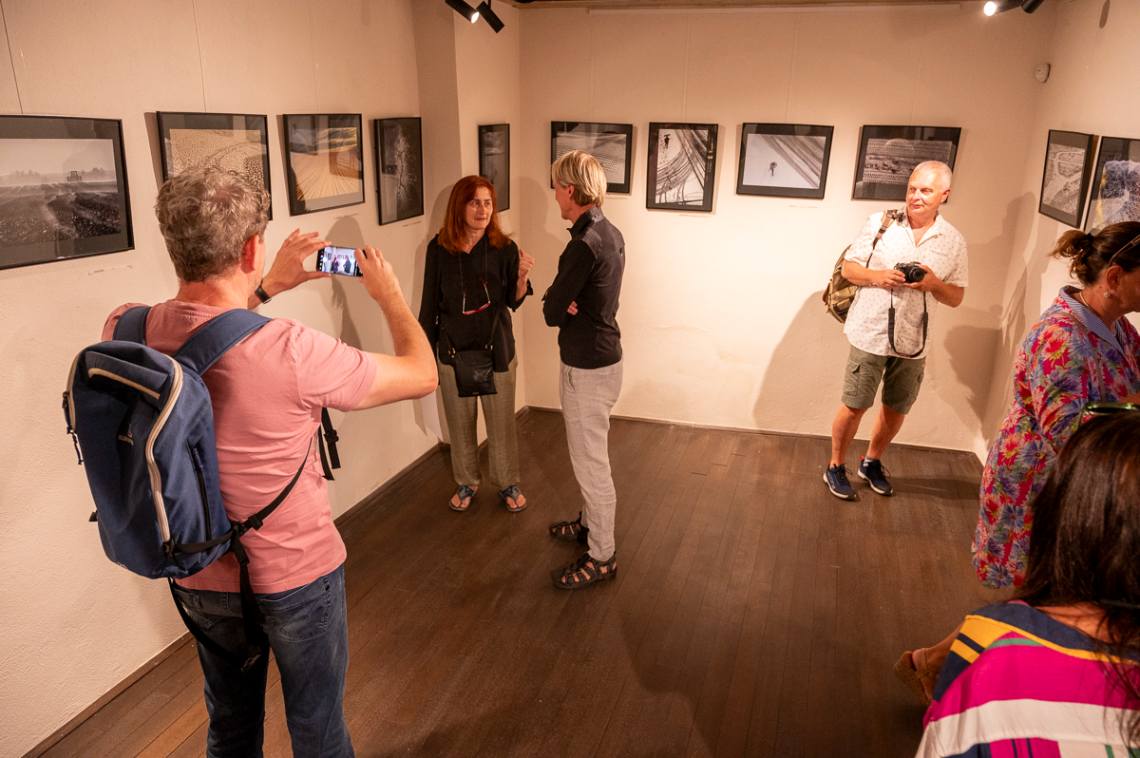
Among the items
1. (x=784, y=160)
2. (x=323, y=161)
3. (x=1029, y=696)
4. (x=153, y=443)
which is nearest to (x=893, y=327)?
(x=784, y=160)

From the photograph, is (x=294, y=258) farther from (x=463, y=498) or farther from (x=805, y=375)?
(x=805, y=375)

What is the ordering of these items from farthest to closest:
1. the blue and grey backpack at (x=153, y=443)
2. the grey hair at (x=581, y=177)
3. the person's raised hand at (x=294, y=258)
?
the grey hair at (x=581, y=177) < the person's raised hand at (x=294, y=258) < the blue and grey backpack at (x=153, y=443)

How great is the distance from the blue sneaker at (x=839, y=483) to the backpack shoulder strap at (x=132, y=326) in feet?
11.7

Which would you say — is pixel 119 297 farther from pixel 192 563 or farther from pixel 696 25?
pixel 696 25

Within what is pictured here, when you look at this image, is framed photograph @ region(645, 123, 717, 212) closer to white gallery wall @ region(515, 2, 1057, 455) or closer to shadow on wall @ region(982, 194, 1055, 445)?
white gallery wall @ region(515, 2, 1057, 455)

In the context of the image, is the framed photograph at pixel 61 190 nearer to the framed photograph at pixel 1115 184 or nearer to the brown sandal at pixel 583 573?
the brown sandal at pixel 583 573

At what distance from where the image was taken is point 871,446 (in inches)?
166

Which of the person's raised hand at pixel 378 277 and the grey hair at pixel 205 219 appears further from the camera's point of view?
the person's raised hand at pixel 378 277

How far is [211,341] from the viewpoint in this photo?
1.39 meters

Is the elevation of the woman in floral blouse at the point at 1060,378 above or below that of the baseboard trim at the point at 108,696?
above

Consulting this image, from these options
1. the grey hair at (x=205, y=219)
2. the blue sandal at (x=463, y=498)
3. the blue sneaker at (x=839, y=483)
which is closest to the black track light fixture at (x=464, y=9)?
the blue sandal at (x=463, y=498)

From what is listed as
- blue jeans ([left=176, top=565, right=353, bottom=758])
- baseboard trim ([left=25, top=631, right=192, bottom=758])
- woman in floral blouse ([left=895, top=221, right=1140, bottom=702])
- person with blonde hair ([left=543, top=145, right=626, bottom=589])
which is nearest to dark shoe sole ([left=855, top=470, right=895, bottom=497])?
woman in floral blouse ([left=895, top=221, right=1140, bottom=702])

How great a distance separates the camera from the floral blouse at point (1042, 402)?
2109 millimetres

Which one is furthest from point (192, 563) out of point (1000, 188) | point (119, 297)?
point (1000, 188)
